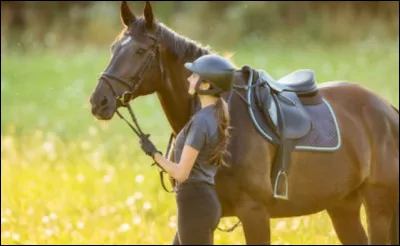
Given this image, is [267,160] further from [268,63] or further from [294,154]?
[268,63]

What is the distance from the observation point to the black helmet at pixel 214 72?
695cm

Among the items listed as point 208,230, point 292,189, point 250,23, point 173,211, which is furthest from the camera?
point 250,23

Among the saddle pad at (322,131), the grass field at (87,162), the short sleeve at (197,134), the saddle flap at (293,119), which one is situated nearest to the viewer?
the short sleeve at (197,134)

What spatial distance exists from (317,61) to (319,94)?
1698 cm

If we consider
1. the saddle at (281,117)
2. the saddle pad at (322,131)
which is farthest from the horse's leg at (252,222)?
the saddle pad at (322,131)

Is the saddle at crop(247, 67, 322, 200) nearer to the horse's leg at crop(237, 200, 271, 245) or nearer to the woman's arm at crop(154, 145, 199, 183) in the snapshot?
the horse's leg at crop(237, 200, 271, 245)

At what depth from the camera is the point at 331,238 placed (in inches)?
422

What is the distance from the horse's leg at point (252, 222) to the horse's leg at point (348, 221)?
177 centimetres

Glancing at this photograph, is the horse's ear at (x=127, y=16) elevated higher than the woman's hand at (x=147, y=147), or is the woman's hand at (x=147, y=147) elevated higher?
the horse's ear at (x=127, y=16)

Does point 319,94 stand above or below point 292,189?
above

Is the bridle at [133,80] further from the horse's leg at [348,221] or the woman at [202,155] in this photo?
the horse's leg at [348,221]

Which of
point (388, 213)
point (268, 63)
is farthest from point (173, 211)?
point (268, 63)

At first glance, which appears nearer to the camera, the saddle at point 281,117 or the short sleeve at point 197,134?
the short sleeve at point 197,134

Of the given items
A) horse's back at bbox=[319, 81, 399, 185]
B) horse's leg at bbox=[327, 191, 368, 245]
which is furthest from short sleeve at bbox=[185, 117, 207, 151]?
horse's leg at bbox=[327, 191, 368, 245]
